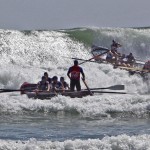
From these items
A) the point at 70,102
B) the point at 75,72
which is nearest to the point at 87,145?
the point at 70,102

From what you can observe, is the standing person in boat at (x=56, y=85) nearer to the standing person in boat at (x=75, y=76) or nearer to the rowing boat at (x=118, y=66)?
the standing person in boat at (x=75, y=76)

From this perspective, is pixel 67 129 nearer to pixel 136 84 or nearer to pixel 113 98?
pixel 113 98

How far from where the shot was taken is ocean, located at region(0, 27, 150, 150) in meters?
11.9

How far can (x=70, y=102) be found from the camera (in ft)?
66.2

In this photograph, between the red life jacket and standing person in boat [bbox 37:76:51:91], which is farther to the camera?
the red life jacket

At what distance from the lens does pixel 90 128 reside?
15859 millimetres

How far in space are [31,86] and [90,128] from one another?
23.2 ft

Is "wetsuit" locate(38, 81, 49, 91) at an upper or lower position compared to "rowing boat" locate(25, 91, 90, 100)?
upper

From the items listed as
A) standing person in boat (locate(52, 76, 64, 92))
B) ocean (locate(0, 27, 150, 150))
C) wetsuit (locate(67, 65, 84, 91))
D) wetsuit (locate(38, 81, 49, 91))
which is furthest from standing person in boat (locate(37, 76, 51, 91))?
wetsuit (locate(67, 65, 84, 91))

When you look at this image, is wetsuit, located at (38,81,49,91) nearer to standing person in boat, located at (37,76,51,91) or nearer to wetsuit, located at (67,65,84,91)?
standing person in boat, located at (37,76,51,91)

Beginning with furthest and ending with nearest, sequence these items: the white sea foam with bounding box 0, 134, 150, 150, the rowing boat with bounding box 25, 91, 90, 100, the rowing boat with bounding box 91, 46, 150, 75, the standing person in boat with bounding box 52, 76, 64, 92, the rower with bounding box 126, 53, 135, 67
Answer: the rower with bounding box 126, 53, 135, 67 < the rowing boat with bounding box 91, 46, 150, 75 < the standing person in boat with bounding box 52, 76, 64, 92 < the rowing boat with bounding box 25, 91, 90, 100 < the white sea foam with bounding box 0, 134, 150, 150

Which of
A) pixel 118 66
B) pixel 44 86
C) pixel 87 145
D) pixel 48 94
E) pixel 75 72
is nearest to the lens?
pixel 87 145

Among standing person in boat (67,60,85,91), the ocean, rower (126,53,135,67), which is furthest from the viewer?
rower (126,53,135,67)

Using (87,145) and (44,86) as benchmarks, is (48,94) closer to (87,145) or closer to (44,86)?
(44,86)
